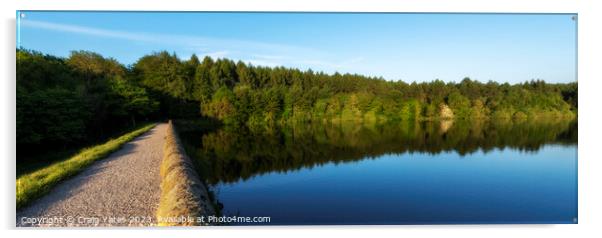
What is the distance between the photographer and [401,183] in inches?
360

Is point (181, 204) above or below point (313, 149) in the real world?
above

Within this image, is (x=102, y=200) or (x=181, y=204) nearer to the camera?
(x=181, y=204)

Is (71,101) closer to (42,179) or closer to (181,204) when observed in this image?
(42,179)

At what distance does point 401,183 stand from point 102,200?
22.8ft

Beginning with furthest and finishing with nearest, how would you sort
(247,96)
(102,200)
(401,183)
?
Result: 1. (247,96)
2. (401,183)
3. (102,200)

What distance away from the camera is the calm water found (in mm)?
6844

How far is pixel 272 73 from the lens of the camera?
31.5m

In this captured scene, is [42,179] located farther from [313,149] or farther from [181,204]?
[313,149]

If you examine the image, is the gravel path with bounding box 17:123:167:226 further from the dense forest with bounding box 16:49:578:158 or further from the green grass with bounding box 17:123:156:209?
the dense forest with bounding box 16:49:578:158

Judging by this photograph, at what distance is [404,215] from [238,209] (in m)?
3.45

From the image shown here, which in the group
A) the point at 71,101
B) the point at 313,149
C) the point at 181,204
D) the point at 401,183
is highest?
the point at 71,101

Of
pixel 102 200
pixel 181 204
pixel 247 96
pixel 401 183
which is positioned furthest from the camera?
pixel 247 96

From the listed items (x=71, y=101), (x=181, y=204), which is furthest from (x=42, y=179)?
(x=71, y=101)

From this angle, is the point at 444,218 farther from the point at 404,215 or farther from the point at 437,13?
the point at 437,13
